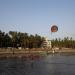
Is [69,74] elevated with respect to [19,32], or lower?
lower

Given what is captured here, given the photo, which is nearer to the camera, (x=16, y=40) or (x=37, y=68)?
(x=37, y=68)

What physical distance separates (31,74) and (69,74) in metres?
5.59

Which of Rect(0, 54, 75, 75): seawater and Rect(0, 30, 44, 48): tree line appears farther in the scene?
Rect(0, 30, 44, 48): tree line

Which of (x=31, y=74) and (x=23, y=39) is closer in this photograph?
(x=31, y=74)

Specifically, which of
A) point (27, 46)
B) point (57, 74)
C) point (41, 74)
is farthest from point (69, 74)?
point (27, 46)

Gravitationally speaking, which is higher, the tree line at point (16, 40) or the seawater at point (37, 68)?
the tree line at point (16, 40)

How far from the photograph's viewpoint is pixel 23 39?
154625 mm

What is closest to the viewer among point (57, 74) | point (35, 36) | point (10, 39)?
point (57, 74)

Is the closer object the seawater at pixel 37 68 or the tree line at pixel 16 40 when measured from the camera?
the seawater at pixel 37 68

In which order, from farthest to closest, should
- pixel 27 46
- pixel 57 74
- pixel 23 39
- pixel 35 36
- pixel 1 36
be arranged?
pixel 35 36
pixel 27 46
pixel 23 39
pixel 1 36
pixel 57 74

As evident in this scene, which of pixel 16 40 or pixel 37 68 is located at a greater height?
pixel 16 40

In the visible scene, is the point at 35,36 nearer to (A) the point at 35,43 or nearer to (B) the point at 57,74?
(A) the point at 35,43

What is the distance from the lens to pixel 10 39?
14475 cm

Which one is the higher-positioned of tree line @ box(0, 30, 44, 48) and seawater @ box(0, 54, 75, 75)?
tree line @ box(0, 30, 44, 48)
